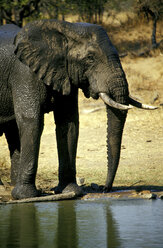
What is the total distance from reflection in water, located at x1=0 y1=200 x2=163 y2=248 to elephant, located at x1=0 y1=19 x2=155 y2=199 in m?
0.44

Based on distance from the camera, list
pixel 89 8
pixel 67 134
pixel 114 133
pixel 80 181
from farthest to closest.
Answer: pixel 89 8, pixel 80 181, pixel 67 134, pixel 114 133

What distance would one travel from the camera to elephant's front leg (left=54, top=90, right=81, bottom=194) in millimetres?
7965

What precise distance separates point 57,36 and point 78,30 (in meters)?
0.27

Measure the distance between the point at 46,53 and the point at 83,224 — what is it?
2.20 meters

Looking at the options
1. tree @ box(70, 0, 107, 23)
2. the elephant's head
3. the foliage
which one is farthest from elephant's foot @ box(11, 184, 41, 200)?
the foliage

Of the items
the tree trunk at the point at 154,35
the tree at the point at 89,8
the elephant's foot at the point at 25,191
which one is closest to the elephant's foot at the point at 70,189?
the elephant's foot at the point at 25,191

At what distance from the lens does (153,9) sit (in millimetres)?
22812

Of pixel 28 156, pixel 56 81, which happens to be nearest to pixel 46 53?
pixel 56 81

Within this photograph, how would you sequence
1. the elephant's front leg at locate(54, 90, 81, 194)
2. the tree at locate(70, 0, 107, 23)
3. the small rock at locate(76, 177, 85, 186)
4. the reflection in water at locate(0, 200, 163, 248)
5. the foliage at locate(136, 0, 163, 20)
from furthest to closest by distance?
the tree at locate(70, 0, 107, 23) < the foliage at locate(136, 0, 163, 20) < the small rock at locate(76, 177, 85, 186) < the elephant's front leg at locate(54, 90, 81, 194) < the reflection in water at locate(0, 200, 163, 248)

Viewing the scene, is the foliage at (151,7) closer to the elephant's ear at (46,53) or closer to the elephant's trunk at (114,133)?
the elephant's ear at (46,53)

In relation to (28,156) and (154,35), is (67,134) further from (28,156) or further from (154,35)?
(154,35)

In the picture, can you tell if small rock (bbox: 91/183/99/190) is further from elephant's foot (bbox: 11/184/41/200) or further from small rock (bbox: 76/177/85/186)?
elephant's foot (bbox: 11/184/41/200)

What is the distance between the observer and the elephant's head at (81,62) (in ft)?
24.0

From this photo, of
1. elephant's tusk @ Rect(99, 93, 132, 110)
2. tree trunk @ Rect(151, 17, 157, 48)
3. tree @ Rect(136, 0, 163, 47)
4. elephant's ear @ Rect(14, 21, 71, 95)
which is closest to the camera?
elephant's tusk @ Rect(99, 93, 132, 110)
